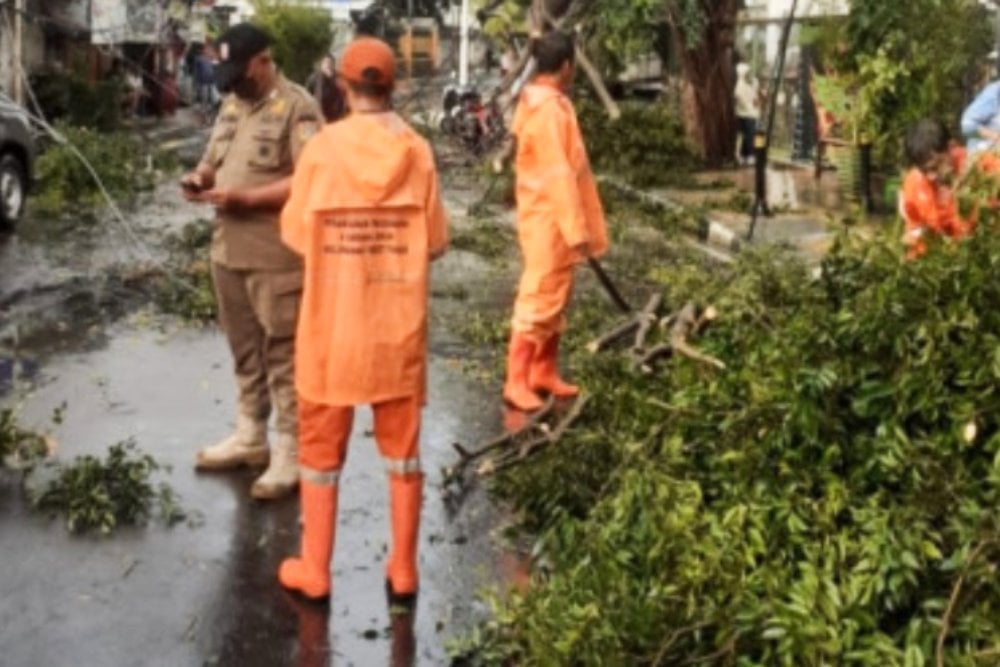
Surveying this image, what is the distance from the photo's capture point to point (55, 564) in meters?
5.75

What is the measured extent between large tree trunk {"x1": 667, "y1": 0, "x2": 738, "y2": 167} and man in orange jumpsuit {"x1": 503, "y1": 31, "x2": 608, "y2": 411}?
1399 centimetres

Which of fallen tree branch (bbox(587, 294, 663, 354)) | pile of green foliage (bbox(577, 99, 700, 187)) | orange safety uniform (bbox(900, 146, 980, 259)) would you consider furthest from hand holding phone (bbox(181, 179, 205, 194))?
pile of green foliage (bbox(577, 99, 700, 187))

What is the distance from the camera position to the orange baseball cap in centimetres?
526

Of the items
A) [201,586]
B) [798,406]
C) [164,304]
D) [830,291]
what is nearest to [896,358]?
[798,406]

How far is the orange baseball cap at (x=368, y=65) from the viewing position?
17.3 ft

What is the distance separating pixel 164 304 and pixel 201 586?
5768 millimetres

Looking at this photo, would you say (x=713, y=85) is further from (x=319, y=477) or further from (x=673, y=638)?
(x=673, y=638)

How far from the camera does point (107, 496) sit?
6.27m

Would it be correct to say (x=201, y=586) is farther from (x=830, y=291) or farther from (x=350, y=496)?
(x=830, y=291)

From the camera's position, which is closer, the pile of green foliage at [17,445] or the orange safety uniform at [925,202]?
the orange safety uniform at [925,202]

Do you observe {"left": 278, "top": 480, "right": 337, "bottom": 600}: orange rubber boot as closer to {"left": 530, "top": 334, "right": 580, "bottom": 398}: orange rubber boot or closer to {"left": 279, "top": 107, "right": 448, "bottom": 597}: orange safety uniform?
{"left": 279, "top": 107, "right": 448, "bottom": 597}: orange safety uniform

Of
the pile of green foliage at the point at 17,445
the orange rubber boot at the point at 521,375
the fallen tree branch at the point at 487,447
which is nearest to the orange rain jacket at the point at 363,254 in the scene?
the fallen tree branch at the point at 487,447

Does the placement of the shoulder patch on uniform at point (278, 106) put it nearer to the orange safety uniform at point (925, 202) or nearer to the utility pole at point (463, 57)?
the orange safety uniform at point (925, 202)

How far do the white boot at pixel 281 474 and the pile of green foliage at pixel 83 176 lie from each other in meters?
9.96
